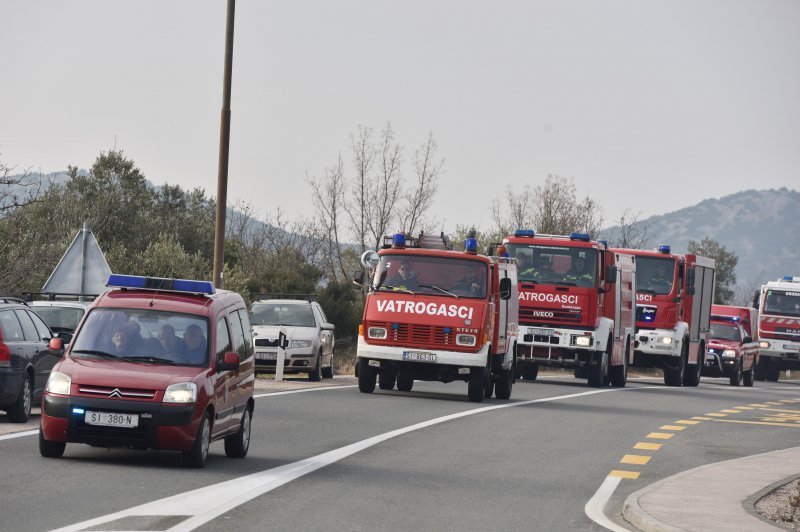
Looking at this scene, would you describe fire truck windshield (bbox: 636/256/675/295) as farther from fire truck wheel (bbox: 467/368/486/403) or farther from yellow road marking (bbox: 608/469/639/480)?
yellow road marking (bbox: 608/469/639/480)

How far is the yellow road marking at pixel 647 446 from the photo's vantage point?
18.9 metres

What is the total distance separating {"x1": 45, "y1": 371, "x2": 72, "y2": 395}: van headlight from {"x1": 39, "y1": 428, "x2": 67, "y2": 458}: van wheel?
0.54m

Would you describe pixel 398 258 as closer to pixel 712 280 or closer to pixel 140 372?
pixel 140 372

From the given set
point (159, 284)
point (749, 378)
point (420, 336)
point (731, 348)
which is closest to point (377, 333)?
point (420, 336)

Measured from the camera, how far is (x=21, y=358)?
18.1 metres

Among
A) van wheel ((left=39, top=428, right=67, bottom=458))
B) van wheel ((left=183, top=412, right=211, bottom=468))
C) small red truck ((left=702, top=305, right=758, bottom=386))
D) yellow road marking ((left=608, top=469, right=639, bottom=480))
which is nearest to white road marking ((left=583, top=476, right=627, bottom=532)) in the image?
yellow road marking ((left=608, top=469, right=639, bottom=480))

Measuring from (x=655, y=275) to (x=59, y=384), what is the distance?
2659 centimetres

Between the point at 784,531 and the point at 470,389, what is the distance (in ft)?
51.3

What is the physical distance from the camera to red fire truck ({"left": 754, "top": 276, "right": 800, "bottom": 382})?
5256 centimetres

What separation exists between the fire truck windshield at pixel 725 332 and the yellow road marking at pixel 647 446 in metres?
28.0

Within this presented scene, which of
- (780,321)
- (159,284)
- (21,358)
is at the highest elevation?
(780,321)

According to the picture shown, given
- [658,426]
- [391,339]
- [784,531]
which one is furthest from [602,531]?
[391,339]

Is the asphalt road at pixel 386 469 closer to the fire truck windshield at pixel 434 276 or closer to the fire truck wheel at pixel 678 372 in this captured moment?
the fire truck windshield at pixel 434 276

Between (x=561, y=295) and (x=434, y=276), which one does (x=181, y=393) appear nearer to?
(x=434, y=276)
